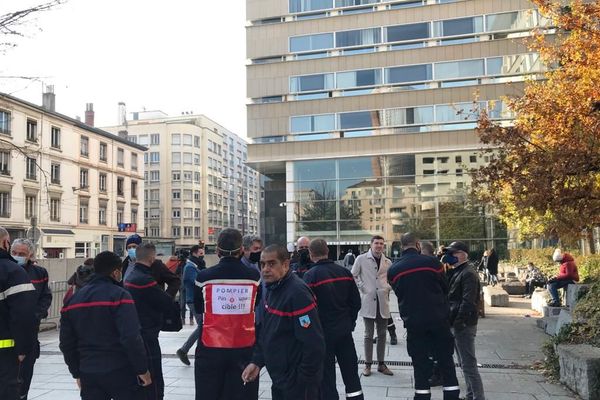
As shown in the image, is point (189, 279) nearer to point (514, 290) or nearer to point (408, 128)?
point (514, 290)

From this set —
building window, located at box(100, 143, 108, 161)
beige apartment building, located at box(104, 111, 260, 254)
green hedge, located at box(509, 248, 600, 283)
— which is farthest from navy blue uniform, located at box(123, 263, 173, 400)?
beige apartment building, located at box(104, 111, 260, 254)

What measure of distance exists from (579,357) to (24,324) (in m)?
5.96

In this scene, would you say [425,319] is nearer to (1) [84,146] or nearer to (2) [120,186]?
(1) [84,146]

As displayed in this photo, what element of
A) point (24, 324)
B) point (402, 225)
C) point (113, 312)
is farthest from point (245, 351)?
point (402, 225)

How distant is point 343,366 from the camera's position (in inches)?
209

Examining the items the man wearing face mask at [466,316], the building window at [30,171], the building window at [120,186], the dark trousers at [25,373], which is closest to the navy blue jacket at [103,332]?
the dark trousers at [25,373]

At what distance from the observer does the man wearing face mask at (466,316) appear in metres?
5.64

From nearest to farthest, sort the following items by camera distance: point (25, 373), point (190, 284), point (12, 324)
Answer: point (12, 324), point (25, 373), point (190, 284)

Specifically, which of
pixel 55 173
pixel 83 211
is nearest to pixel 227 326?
pixel 55 173

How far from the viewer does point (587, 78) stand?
10914mm

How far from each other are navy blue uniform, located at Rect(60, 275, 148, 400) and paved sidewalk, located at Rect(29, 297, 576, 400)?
2464 mm

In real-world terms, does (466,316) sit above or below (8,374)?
above

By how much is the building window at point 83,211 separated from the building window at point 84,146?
15.1 ft

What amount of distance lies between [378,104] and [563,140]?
889 inches
